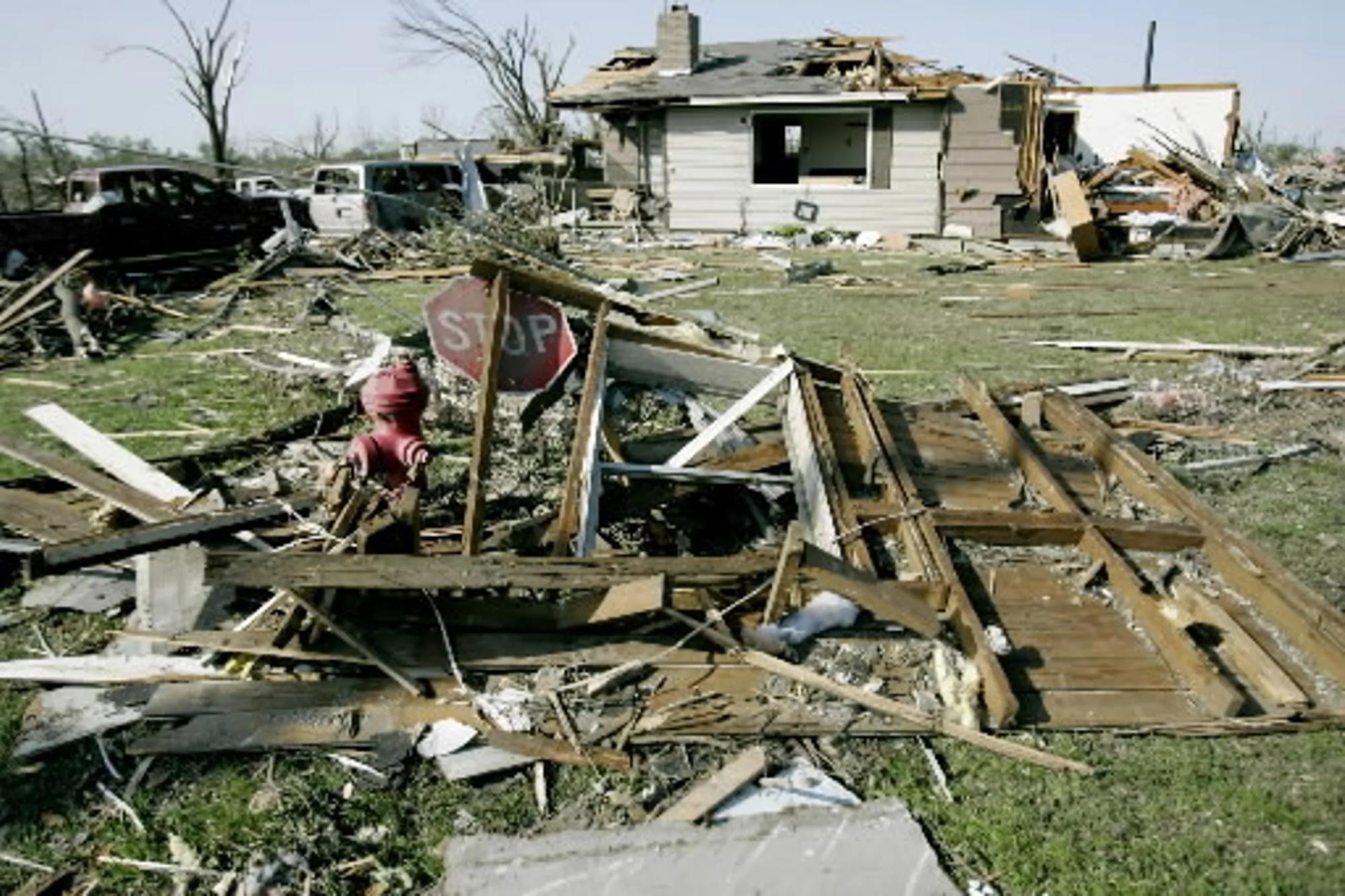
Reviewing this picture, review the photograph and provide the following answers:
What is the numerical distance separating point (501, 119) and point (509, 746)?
38.9 meters

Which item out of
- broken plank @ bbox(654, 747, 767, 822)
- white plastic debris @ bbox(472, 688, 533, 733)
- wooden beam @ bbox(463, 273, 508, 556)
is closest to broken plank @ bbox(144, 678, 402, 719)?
white plastic debris @ bbox(472, 688, 533, 733)

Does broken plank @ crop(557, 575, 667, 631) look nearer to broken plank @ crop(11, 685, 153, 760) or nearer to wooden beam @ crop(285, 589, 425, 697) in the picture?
wooden beam @ crop(285, 589, 425, 697)

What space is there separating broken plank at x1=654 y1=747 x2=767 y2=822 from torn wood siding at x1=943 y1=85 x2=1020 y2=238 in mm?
19407

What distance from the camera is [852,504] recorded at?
4219 mm

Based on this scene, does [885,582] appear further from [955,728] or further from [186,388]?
[186,388]

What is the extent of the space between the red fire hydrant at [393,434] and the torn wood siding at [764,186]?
18322mm

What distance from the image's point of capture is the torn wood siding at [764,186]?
20.3 meters

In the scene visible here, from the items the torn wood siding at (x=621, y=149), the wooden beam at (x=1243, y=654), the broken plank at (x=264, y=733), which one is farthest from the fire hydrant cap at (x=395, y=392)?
the torn wood siding at (x=621, y=149)

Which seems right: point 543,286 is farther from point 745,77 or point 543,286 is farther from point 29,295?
point 745,77

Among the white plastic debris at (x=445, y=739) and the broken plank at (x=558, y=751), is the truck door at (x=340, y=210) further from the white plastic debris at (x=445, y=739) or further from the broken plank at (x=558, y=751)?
the broken plank at (x=558, y=751)

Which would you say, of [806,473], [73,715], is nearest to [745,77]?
[806,473]

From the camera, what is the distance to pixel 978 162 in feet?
65.4

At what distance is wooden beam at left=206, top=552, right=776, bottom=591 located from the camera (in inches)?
123

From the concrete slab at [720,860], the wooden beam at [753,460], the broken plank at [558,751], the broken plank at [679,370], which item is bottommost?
the concrete slab at [720,860]
